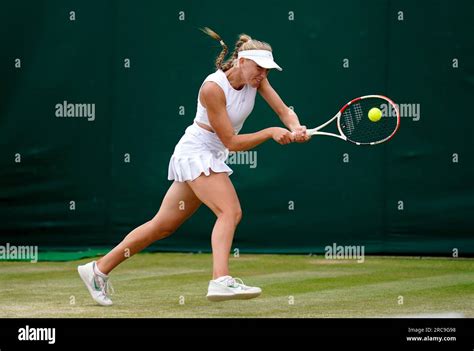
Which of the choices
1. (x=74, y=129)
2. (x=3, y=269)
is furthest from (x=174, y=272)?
(x=74, y=129)

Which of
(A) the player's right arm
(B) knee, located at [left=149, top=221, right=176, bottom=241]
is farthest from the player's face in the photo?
(B) knee, located at [left=149, top=221, right=176, bottom=241]

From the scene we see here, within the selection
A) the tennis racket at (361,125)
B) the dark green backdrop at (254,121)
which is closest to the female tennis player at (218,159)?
the tennis racket at (361,125)

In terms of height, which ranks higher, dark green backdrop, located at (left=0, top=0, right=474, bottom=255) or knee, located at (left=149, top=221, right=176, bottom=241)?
dark green backdrop, located at (left=0, top=0, right=474, bottom=255)

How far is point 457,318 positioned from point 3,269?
4.20 metres

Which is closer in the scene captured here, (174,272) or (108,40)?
(174,272)

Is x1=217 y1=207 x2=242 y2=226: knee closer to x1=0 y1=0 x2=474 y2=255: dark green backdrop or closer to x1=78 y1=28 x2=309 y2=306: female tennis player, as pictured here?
x1=78 y1=28 x2=309 y2=306: female tennis player

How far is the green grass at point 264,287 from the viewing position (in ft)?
21.6

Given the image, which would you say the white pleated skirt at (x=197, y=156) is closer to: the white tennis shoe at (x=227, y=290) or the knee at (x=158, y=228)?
the knee at (x=158, y=228)

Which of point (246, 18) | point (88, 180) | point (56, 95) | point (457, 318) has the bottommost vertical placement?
point (457, 318)

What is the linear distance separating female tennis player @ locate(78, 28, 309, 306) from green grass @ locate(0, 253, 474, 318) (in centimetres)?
21

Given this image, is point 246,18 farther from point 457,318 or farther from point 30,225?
point 457,318

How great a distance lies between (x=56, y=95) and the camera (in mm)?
10328

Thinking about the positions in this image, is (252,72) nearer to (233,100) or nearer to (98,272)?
(233,100)

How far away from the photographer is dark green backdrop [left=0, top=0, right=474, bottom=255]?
389 inches
